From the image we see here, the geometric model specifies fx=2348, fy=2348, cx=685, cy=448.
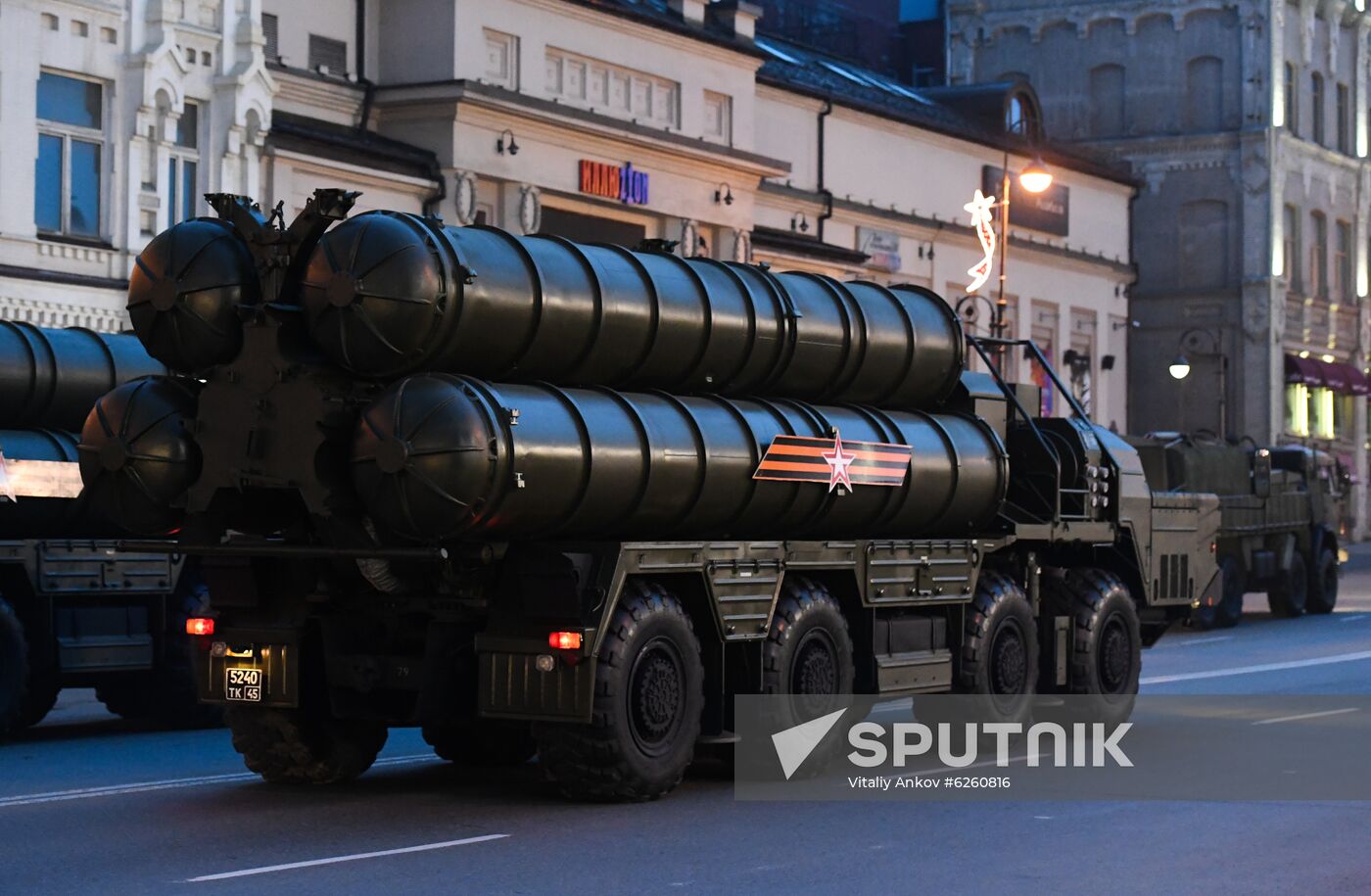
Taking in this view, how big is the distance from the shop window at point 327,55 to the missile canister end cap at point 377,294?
22.9 meters

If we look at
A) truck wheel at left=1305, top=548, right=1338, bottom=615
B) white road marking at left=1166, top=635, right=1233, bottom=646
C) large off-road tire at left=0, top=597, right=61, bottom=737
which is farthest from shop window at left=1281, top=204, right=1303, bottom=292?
large off-road tire at left=0, top=597, right=61, bottom=737

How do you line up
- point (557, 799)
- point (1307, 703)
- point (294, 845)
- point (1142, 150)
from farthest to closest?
point (1142, 150) → point (1307, 703) → point (557, 799) → point (294, 845)

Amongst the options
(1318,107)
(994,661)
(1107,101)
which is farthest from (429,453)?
(1318,107)

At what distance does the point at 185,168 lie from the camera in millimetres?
30688

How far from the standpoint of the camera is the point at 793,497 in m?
14.5

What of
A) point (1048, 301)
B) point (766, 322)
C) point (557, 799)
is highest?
point (1048, 301)

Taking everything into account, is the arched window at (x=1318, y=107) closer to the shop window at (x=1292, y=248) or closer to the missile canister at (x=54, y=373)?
the shop window at (x=1292, y=248)

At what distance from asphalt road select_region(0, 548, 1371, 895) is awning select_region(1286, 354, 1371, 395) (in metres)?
53.1

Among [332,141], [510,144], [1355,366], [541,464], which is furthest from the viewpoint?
[1355,366]

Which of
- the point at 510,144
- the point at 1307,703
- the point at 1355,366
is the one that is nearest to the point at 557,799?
the point at 1307,703

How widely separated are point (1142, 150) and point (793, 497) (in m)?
52.2

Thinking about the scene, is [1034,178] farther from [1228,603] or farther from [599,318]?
[599,318]

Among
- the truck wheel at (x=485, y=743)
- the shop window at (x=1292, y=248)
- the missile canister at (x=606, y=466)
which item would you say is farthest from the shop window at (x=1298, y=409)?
the truck wheel at (x=485, y=743)

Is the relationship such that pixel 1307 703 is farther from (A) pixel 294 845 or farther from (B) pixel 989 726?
(A) pixel 294 845
